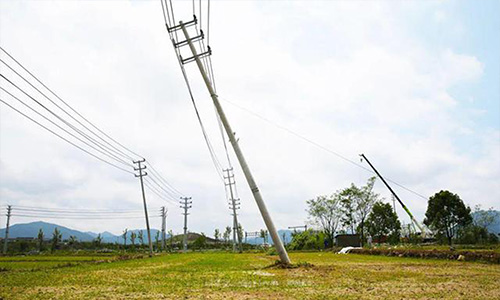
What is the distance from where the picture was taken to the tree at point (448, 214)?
63156mm

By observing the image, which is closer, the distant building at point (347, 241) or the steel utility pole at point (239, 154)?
the steel utility pole at point (239, 154)

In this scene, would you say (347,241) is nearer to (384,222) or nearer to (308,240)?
(308,240)

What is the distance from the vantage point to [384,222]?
256 feet

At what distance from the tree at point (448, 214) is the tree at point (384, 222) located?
12662 millimetres

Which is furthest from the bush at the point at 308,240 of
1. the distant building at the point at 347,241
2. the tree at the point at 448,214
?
the tree at the point at 448,214

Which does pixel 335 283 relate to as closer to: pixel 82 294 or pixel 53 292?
pixel 82 294

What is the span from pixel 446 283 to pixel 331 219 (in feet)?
212

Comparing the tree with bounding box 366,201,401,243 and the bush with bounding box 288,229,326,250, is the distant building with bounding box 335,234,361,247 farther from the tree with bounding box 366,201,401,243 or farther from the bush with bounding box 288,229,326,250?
the tree with bounding box 366,201,401,243

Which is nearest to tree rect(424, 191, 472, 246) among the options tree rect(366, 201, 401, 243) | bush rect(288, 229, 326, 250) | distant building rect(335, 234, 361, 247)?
tree rect(366, 201, 401, 243)

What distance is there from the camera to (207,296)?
308 inches

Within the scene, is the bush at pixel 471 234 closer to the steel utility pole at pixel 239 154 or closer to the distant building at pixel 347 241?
the distant building at pixel 347 241

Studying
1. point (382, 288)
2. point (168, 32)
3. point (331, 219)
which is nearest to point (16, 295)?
point (382, 288)

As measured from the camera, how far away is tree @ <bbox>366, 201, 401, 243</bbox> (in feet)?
252

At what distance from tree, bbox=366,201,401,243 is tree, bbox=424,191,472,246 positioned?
12.7 meters
